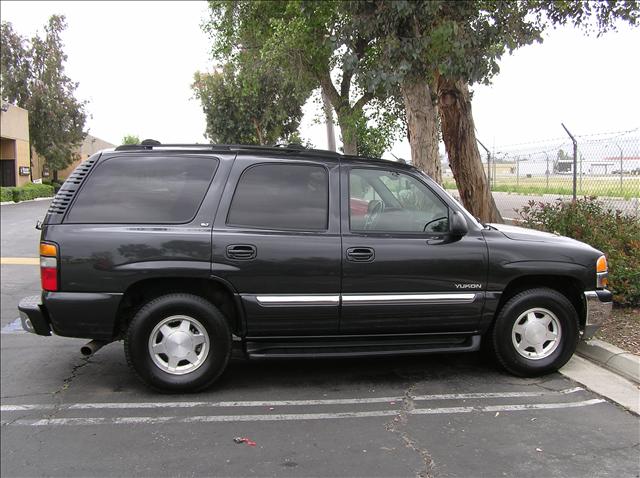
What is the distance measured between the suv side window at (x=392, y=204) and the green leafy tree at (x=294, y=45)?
7699 mm

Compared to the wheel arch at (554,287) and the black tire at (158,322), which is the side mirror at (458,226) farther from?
the black tire at (158,322)

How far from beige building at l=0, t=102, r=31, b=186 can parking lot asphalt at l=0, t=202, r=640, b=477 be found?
33.9m

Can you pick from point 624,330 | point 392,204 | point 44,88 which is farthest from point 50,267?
point 44,88

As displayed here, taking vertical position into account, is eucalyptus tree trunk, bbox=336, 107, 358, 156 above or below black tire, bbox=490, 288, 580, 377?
above

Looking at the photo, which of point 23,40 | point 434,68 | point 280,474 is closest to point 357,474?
point 280,474

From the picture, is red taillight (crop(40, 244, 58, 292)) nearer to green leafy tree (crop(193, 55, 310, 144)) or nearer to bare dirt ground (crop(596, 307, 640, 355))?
bare dirt ground (crop(596, 307, 640, 355))

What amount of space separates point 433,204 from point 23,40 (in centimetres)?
4358

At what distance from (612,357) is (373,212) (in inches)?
102

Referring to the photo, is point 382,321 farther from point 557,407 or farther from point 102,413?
point 102,413

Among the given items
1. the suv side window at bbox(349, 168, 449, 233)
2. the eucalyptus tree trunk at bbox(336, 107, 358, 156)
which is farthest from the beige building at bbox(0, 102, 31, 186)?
the suv side window at bbox(349, 168, 449, 233)

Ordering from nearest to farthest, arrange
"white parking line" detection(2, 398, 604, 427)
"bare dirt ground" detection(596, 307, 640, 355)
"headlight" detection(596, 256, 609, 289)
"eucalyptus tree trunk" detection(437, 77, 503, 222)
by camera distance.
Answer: "white parking line" detection(2, 398, 604, 427) → "headlight" detection(596, 256, 609, 289) → "bare dirt ground" detection(596, 307, 640, 355) → "eucalyptus tree trunk" detection(437, 77, 503, 222)

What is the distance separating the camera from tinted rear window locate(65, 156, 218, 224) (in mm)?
4238

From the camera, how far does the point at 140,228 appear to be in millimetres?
4188

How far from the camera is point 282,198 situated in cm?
444
